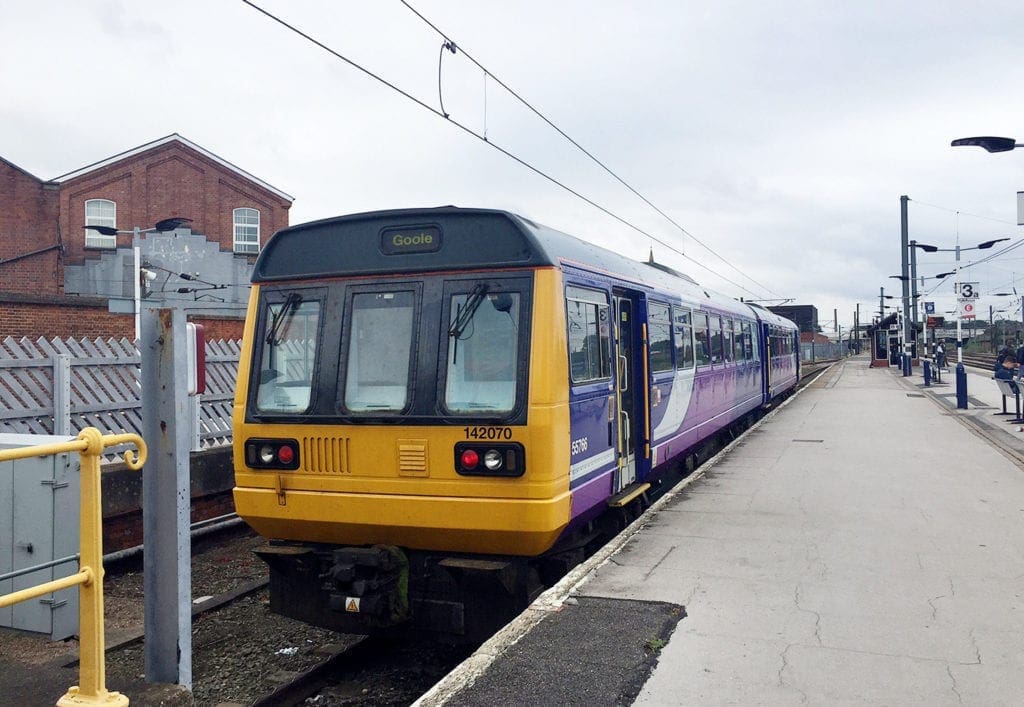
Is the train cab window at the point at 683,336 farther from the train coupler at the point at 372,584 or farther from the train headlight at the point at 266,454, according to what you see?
→ the train headlight at the point at 266,454

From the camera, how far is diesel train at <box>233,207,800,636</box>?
5555 mm

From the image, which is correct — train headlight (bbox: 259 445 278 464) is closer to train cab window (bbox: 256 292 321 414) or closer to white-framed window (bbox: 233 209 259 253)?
train cab window (bbox: 256 292 321 414)

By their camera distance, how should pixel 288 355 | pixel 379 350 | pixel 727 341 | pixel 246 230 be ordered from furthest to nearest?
pixel 246 230
pixel 727 341
pixel 288 355
pixel 379 350

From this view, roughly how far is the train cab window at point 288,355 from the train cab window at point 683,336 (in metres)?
4.84

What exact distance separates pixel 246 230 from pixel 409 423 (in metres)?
33.0

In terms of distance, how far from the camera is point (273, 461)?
19.8ft

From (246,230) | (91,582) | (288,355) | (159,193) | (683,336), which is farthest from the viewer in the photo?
(246,230)

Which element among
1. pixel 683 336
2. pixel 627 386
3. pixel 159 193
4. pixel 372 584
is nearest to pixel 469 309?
pixel 372 584

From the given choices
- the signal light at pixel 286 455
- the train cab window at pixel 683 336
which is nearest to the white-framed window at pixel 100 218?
the train cab window at pixel 683 336

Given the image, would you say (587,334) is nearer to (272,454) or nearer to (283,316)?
(283,316)

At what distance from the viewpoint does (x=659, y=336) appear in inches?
354

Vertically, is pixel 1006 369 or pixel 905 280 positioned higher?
pixel 905 280

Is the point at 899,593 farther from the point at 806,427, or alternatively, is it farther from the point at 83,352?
the point at 806,427

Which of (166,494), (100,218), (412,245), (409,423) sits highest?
(100,218)
